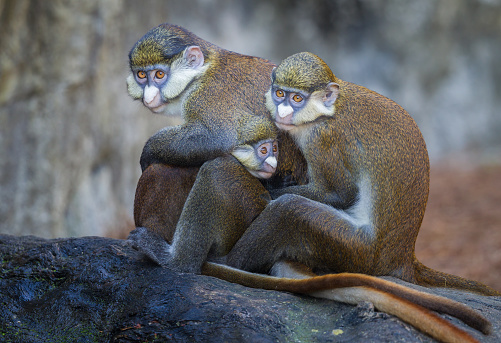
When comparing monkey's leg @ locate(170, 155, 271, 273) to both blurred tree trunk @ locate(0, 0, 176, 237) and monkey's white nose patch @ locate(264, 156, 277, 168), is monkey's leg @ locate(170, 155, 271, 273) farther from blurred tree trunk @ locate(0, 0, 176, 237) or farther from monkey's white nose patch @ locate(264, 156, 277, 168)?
blurred tree trunk @ locate(0, 0, 176, 237)

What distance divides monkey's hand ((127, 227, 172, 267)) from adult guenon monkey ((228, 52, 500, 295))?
0.44 m

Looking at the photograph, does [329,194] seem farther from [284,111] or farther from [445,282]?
[445,282]

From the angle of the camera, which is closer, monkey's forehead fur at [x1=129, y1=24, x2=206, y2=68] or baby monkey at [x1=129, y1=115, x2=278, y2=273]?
baby monkey at [x1=129, y1=115, x2=278, y2=273]

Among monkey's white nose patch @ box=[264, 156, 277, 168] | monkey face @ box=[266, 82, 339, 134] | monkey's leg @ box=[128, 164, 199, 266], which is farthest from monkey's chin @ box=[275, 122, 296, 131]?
monkey's leg @ box=[128, 164, 199, 266]

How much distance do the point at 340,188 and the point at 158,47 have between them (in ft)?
5.24

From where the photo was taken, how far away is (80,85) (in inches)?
327

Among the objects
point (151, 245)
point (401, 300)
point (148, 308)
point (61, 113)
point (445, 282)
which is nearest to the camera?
point (401, 300)

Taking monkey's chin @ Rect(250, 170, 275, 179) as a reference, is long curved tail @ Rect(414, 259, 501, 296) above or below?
below

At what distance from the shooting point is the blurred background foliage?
306 inches

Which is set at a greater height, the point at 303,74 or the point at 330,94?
the point at 303,74

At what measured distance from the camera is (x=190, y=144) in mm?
3953

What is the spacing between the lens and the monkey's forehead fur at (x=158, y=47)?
13.5 feet

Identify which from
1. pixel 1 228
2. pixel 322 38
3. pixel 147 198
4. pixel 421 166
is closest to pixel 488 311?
pixel 421 166

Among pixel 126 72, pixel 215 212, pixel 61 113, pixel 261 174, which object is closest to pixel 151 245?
pixel 215 212
